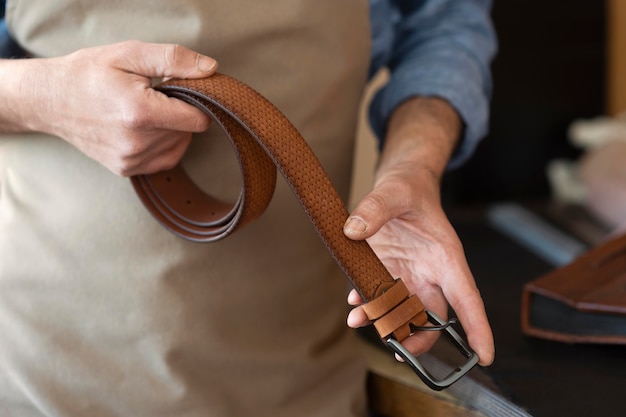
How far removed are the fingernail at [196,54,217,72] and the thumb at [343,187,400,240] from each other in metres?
0.15

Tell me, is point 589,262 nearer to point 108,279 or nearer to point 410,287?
point 410,287

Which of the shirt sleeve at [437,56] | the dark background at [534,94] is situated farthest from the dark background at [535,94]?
the shirt sleeve at [437,56]

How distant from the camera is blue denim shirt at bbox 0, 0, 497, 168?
0.83m

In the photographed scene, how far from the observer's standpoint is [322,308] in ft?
2.53

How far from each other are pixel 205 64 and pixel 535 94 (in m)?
1.22

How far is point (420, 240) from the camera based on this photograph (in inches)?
25.9

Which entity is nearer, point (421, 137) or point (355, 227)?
point (355, 227)

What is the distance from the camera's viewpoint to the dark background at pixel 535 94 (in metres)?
1.65

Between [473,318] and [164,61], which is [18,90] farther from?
[473,318]

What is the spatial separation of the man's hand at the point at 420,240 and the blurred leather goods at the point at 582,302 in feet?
0.57

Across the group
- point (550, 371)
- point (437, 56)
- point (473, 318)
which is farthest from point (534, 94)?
point (473, 318)

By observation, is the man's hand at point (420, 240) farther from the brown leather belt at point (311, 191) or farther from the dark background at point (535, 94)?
the dark background at point (535, 94)

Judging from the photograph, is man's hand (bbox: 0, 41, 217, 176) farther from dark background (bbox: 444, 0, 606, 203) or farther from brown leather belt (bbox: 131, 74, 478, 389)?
dark background (bbox: 444, 0, 606, 203)

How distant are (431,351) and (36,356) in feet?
1.15
